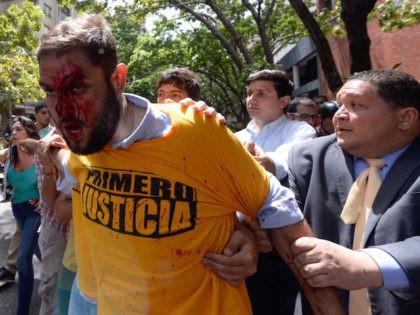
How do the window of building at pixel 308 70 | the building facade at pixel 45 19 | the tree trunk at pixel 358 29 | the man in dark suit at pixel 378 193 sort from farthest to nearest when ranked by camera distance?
the building facade at pixel 45 19 < the window of building at pixel 308 70 < the tree trunk at pixel 358 29 < the man in dark suit at pixel 378 193

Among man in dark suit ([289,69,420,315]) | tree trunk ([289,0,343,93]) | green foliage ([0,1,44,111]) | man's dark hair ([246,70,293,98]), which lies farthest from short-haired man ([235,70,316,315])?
green foliage ([0,1,44,111])

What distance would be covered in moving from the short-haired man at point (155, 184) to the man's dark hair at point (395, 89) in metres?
0.63

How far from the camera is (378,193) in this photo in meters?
1.62

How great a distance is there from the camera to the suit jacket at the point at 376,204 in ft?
4.70

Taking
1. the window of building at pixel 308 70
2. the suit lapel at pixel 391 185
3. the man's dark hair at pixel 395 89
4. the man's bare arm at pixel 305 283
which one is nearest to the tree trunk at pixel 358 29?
the man's dark hair at pixel 395 89

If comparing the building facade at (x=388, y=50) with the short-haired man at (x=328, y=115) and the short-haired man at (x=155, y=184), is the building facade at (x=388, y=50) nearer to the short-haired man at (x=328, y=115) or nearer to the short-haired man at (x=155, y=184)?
the short-haired man at (x=328, y=115)

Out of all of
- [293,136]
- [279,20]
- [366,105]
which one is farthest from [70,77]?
[279,20]

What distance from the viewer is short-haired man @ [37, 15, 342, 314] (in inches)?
55.2

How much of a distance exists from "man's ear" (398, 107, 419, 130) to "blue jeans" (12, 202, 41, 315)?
10.4 ft

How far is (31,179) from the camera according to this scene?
13.9ft

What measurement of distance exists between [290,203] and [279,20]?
1387 centimetres

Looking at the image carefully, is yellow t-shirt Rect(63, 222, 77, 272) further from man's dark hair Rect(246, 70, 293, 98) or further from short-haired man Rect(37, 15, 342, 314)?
man's dark hair Rect(246, 70, 293, 98)

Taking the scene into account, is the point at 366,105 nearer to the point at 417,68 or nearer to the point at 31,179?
the point at 31,179

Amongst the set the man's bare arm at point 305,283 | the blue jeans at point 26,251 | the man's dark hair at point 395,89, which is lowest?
the blue jeans at point 26,251
